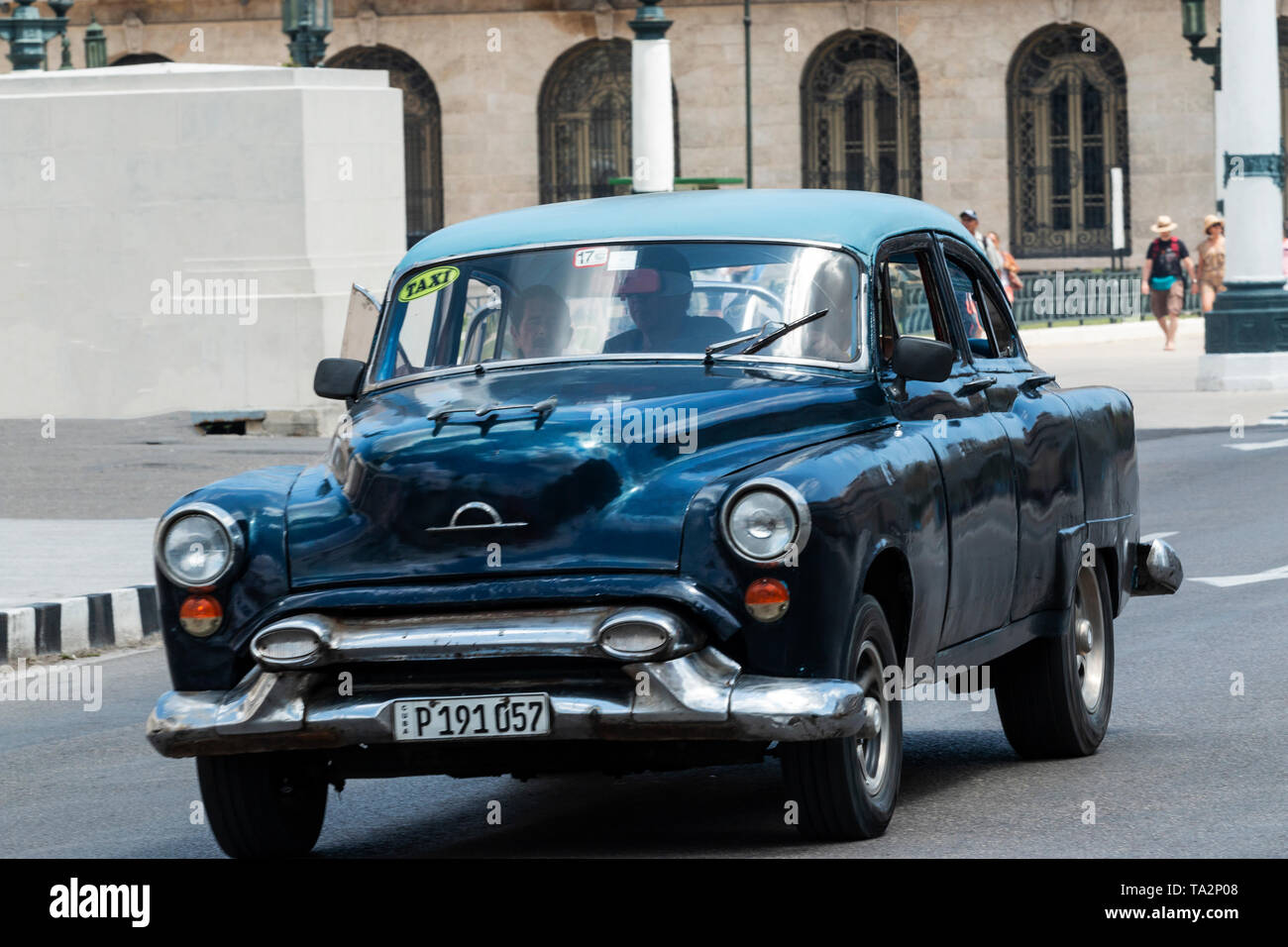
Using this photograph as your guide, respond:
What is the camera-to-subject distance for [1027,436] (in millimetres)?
7855

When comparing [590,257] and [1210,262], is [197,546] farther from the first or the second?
[1210,262]

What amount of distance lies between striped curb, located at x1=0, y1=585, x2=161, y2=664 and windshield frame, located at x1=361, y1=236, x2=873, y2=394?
3.71 m

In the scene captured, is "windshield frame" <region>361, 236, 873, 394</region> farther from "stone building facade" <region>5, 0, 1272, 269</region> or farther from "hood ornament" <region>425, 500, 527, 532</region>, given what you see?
"stone building facade" <region>5, 0, 1272, 269</region>

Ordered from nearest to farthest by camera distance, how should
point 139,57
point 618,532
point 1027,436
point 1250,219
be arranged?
1. point 618,532
2. point 1027,436
3. point 1250,219
4. point 139,57

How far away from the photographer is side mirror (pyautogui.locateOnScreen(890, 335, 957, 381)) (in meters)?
6.97

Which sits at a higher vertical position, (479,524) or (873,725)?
(479,524)

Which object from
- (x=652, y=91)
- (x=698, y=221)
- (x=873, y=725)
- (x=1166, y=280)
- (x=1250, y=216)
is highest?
(x=652, y=91)

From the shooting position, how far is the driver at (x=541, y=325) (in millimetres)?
7180

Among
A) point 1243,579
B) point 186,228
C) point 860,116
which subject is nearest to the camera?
point 1243,579

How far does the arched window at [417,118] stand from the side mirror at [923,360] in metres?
42.8

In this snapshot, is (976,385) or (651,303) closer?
(651,303)

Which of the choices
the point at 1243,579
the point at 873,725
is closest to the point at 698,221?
the point at 873,725

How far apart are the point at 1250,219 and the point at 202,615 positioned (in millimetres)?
21216

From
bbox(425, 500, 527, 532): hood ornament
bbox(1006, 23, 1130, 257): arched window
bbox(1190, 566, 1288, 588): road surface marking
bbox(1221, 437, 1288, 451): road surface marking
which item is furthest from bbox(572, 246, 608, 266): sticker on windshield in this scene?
bbox(1006, 23, 1130, 257): arched window
